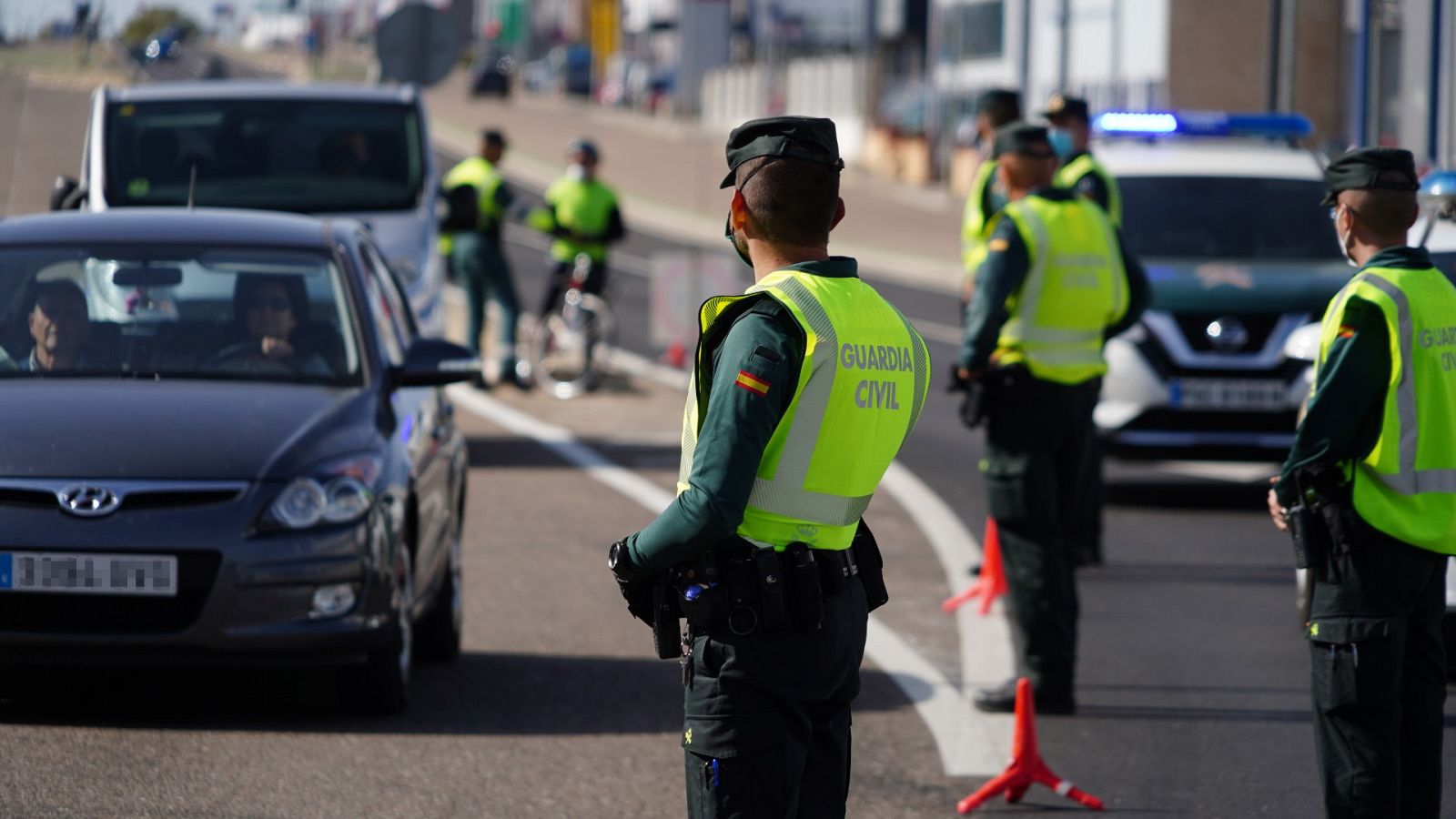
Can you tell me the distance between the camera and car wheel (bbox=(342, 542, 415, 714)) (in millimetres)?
7281

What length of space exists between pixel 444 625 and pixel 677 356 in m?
12.6

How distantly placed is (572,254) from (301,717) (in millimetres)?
12092

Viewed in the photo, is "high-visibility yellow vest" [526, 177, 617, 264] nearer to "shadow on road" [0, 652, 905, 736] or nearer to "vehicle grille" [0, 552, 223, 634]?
"shadow on road" [0, 652, 905, 736]

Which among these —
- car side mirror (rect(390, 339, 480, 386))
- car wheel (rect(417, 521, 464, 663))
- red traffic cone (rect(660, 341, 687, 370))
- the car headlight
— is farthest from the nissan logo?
red traffic cone (rect(660, 341, 687, 370))

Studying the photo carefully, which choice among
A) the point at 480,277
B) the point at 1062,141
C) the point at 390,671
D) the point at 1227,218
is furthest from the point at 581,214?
the point at 390,671

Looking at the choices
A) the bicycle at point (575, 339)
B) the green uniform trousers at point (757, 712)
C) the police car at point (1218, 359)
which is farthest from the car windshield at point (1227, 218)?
the green uniform trousers at point (757, 712)

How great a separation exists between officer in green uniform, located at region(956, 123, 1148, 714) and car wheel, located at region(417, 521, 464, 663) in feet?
6.39

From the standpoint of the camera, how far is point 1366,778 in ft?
17.5

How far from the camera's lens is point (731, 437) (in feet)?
13.4

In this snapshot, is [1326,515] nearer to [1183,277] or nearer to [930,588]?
[930,588]

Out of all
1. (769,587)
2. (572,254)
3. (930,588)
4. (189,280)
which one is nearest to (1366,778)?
(769,587)

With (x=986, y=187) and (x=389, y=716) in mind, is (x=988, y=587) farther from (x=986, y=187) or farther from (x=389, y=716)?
(x=389, y=716)

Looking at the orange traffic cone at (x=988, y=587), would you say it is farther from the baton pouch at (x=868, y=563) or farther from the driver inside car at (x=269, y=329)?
the baton pouch at (x=868, y=563)

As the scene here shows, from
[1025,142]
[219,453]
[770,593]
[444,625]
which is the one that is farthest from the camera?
[444,625]
